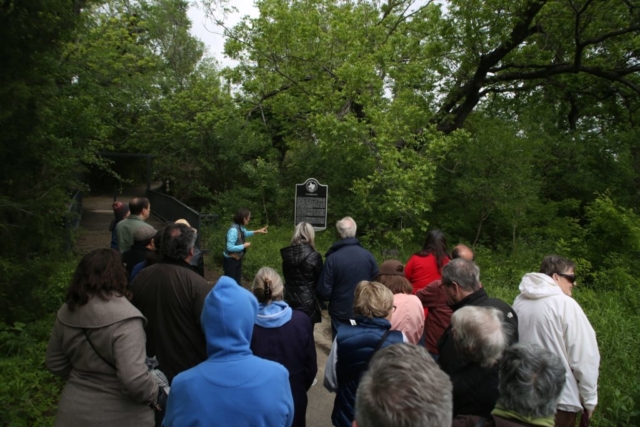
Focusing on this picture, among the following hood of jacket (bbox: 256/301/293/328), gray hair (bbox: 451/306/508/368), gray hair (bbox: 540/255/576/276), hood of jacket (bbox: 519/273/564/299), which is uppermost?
gray hair (bbox: 540/255/576/276)

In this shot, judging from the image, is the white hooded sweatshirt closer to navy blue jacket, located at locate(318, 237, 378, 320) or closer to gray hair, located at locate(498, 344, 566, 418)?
gray hair, located at locate(498, 344, 566, 418)

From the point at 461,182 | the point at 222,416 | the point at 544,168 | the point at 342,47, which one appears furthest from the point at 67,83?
the point at 544,168

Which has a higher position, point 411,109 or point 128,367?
point 411,109

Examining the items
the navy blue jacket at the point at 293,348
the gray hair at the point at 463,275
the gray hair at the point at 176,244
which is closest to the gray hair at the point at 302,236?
the gray hair at the point at 176,244

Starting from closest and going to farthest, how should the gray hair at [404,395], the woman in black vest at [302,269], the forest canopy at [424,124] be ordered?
the gray hair at [404,395] → the woman in black vest at [302,269] → the forest canopy at [424,124]

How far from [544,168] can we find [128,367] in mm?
15600

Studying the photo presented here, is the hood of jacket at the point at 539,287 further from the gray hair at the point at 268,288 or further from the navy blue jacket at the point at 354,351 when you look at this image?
the gray hair at the point at 268,288

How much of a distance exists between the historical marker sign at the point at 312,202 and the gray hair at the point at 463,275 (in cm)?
590

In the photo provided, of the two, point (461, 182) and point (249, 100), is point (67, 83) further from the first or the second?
point (461, 182)

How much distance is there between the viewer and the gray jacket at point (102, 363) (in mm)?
2738

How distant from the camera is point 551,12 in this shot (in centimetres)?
1363

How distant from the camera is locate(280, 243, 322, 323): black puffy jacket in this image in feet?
17.0

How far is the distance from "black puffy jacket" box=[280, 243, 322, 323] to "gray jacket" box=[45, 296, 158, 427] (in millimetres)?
2454

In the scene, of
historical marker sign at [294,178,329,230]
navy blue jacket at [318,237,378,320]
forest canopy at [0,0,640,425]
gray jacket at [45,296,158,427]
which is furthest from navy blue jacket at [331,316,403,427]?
historical marker sign at [294,178,329,230]
